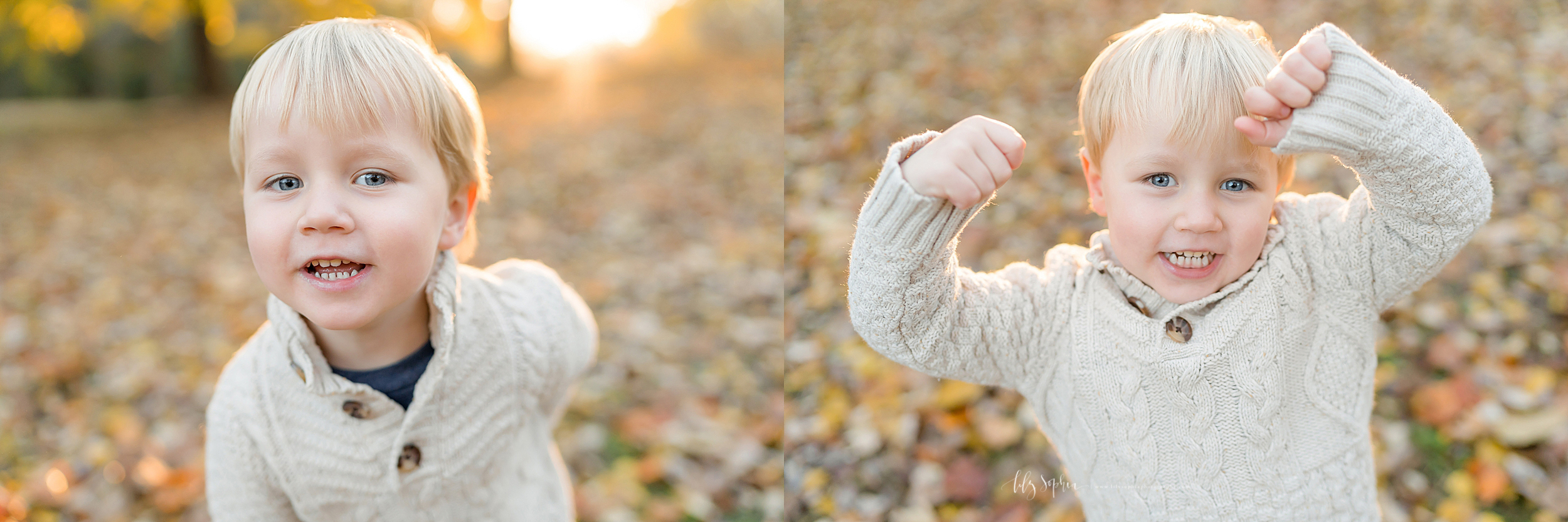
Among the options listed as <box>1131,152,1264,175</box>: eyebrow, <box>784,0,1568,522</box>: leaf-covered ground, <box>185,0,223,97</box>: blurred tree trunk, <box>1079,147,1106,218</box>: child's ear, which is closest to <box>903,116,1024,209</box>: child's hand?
<box>1131,152,1264,175</box>: eyebrow

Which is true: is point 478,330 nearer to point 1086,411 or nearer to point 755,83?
point 1086,411

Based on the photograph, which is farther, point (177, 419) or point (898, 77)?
point (898, 77)

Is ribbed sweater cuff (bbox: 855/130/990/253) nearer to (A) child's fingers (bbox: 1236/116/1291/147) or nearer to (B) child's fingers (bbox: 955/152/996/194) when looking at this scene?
(B) child's fingers (bbox: 955/152/996/194)

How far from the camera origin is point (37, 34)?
29.2ft

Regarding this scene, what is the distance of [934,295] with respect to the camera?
61.4 inches

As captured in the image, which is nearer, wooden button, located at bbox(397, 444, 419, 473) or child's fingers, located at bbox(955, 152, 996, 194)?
child's fingers, located at bbox(955, 152, 996, 194)

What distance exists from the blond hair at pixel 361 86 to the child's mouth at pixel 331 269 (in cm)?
24

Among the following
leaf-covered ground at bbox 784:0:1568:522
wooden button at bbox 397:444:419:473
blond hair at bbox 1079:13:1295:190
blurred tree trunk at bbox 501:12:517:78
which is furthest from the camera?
blurred tree trunk at bbox 501:12:517:78

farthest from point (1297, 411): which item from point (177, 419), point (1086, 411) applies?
point (177, 419)

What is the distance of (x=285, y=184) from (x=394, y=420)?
20.3 inches

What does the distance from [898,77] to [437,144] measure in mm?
4711

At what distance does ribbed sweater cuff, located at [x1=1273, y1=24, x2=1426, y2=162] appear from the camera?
1.37 m

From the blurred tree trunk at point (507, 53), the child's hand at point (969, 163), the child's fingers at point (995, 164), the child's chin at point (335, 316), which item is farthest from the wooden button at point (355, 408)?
the blurred tree trunk at point (507, 53)

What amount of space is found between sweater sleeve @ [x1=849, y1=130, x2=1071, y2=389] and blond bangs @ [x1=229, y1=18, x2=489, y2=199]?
33.4 inches
